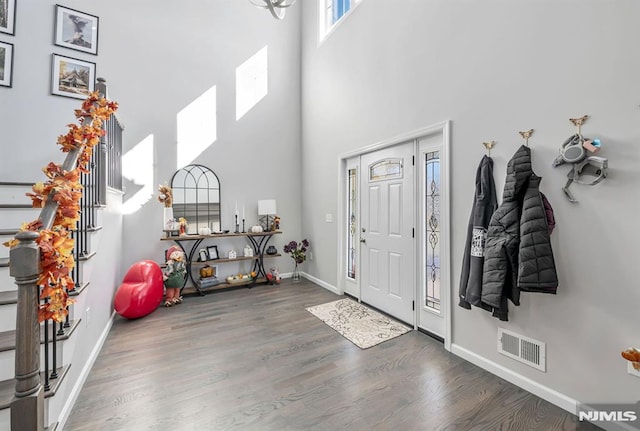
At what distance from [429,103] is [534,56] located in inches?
35.9

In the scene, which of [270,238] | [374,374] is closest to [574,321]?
[374,374]

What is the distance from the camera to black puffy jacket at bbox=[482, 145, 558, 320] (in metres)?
1.80

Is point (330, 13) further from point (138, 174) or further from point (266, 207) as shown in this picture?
point (138, 174)

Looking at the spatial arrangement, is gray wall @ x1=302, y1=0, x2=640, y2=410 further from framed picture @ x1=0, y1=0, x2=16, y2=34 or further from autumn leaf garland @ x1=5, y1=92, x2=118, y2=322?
framed picture @ x1=0, y1=0, x2=16, y2=34

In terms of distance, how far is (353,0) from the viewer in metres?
3.89

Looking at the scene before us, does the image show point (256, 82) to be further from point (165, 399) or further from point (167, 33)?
point (165, 399)

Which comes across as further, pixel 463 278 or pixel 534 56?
pixel 463 278

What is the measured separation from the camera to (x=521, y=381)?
6.65ft

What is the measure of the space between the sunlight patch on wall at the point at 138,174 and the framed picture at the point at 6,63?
4.34ft

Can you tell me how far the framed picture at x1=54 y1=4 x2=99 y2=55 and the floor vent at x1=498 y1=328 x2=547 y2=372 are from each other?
5.71 m

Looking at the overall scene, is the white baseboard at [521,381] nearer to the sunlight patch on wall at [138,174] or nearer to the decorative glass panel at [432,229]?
the decorative glass panel at [432,229]

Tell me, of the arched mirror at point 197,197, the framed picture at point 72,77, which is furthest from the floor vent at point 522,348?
the framed picture at point 72,77

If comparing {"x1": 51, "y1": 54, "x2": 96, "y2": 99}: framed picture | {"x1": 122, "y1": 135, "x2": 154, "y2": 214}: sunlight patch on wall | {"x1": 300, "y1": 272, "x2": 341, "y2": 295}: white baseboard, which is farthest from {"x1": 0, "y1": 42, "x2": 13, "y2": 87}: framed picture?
{"x1": 300, "y1": 272, "x2": 341, "y2": 295}: white baseboard

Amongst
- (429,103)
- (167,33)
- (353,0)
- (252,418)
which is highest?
(353,0)
